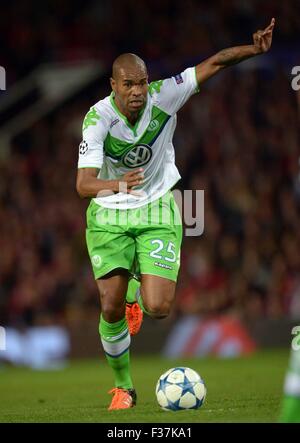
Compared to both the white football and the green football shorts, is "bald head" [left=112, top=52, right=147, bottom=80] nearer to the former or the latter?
the green football shorts

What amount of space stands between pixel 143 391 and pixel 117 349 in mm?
1696

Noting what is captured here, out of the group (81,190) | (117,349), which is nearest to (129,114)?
(81,190)

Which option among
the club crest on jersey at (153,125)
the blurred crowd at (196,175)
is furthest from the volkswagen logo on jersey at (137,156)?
the blurred crowd at (196,175)

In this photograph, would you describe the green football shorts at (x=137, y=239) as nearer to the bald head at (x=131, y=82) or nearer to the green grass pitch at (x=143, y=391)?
the bald head at (x=131, y=82)

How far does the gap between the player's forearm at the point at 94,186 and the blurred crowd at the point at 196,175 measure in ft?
25.6

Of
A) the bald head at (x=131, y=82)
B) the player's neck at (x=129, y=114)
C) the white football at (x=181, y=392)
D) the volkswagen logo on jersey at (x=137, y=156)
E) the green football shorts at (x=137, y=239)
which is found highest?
the bald head at (x=131, y=82)

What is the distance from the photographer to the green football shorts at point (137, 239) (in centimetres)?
782

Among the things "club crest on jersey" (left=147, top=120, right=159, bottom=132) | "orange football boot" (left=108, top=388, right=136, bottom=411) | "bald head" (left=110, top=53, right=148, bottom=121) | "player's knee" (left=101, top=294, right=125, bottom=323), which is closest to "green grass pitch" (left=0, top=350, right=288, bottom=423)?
"orange football boot" (left=108, top=388, right=136, bottom=411)

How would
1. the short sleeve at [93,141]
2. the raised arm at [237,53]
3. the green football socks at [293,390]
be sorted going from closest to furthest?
the green football socks at [293,390], the short sleeve at [93,141], the raised arm at [237,53]

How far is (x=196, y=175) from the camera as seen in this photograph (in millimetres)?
17125

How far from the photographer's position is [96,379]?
37.3 ft

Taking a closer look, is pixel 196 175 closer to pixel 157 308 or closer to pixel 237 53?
pixel 237 53

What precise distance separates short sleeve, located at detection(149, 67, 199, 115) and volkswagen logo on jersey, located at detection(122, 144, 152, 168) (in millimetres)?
340

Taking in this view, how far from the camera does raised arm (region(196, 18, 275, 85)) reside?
7738 mm
